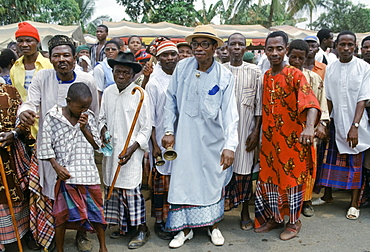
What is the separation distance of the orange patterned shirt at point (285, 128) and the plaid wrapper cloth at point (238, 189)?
A: 32 cm

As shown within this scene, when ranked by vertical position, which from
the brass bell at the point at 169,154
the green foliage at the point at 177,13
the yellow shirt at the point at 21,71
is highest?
the green foliage at the point at 177,13

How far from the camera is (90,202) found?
333 centimetres

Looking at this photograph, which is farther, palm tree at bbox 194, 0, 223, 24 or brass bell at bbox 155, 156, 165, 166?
palm tree at bbox 194, 0, 223, 24

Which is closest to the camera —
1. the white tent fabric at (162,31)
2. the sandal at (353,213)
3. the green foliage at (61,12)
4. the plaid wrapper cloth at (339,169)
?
the sandal at (353,213)

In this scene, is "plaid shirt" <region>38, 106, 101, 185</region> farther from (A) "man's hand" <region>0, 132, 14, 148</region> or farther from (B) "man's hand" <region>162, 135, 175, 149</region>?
(B) "man's hand" <region>162, 135, 175, 149</region>

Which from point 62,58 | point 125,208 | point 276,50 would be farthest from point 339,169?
point 62,58

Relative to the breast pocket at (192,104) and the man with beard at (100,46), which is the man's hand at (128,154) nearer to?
the breast pocket at (192,104)

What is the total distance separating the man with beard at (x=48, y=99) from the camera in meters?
3.38

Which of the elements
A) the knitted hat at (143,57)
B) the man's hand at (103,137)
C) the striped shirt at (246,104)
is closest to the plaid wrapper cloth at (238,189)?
the striped shirt at (246,104)

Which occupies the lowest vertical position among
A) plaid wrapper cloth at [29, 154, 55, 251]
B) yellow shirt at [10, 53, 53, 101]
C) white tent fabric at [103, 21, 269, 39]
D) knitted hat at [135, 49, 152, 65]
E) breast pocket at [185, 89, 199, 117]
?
plaid wrapper cloth at [29, 154, 55, 251]

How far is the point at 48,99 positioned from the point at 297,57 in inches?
104

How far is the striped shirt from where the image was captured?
3.99 metres

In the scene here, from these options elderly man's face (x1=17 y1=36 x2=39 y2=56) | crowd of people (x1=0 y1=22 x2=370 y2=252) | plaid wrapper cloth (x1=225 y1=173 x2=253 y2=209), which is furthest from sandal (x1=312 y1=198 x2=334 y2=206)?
elderly man's face (x1=17 y1=36 x2=39 y2=56)

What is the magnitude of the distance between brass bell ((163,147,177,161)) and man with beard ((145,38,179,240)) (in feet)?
1.43
